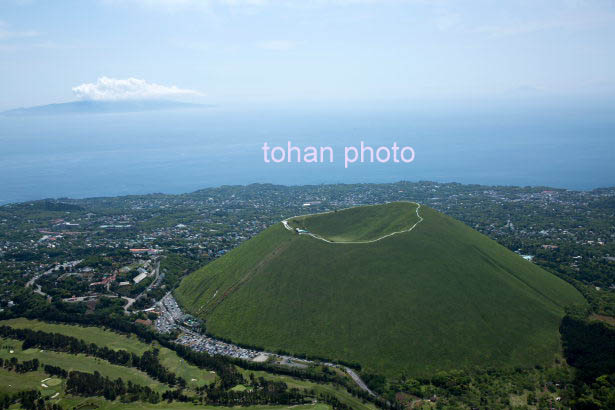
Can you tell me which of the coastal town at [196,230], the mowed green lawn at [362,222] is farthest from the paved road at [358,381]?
the coastal town at [196,230]

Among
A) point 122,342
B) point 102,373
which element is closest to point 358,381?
point 102,373

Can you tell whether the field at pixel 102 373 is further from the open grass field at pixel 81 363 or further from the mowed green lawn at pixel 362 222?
the mowed green lawn at pixel 362 222

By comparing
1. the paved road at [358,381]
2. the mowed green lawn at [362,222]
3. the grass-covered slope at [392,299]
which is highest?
the mowed green lawn at [362,222]

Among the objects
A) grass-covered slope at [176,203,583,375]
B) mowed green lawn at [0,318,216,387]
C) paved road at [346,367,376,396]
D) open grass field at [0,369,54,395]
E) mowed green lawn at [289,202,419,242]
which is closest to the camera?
paved road at [346,367,376,396]

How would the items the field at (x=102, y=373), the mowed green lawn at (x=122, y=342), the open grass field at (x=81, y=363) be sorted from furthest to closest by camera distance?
the open grass field at (x=81, y=363) < the mowed green lawn at (x=122, y=342) < the field at (x=102, y=373)

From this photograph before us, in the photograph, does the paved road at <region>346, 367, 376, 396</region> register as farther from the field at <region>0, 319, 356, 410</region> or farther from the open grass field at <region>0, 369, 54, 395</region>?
the open grass field at <region>0, 369, 54, 395</region>

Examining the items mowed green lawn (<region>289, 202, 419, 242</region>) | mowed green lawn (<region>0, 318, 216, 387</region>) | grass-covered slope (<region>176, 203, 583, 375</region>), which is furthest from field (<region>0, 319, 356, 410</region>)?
mowed green lawn (<region>289, 202, 419, 242</region>)
